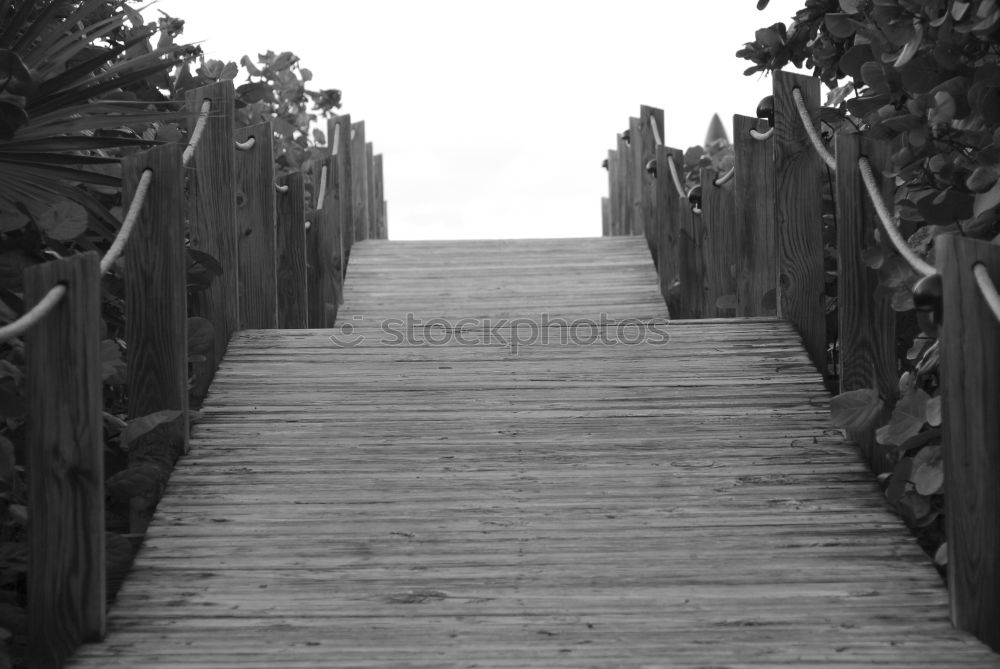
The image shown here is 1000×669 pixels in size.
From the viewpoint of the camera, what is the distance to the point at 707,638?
9.87 ft

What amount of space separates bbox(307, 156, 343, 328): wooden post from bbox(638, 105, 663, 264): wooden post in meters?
2.10

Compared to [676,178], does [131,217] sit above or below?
below

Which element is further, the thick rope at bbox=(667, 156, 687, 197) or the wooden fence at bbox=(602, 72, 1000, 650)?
the thick rope at bbox=(667, 156, 687, 197)

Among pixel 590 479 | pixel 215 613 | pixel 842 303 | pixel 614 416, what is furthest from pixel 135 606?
pixel 842 303

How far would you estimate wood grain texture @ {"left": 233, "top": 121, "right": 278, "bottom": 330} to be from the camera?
16.4 feet

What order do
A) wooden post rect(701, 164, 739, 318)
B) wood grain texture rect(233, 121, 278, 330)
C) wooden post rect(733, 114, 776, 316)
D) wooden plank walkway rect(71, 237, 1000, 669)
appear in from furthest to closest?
wooden post rect(701, 164, 739, 318) → wooden post rect(733, 114, 776, 316) → wood grain texture rect(233, 121, 278, 330) → wooden plank walkway rect(71, 237, 1000, 669)

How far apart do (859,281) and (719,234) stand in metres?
2.22

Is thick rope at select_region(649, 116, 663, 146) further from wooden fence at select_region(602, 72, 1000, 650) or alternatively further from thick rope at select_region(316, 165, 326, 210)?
thick rope at select_region(316, 165, 326, 210)

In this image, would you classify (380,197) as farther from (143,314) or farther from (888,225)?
(888,225)

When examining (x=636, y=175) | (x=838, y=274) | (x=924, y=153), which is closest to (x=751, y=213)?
(x=838, y=274)

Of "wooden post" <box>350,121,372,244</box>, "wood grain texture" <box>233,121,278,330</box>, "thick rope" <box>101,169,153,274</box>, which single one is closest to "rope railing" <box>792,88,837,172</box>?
"wood grain texture" <box>233,121,278,330</box>

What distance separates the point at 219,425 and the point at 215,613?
3.56ft

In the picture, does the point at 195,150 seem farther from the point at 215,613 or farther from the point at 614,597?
the point at 614,597

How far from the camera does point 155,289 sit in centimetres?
383
